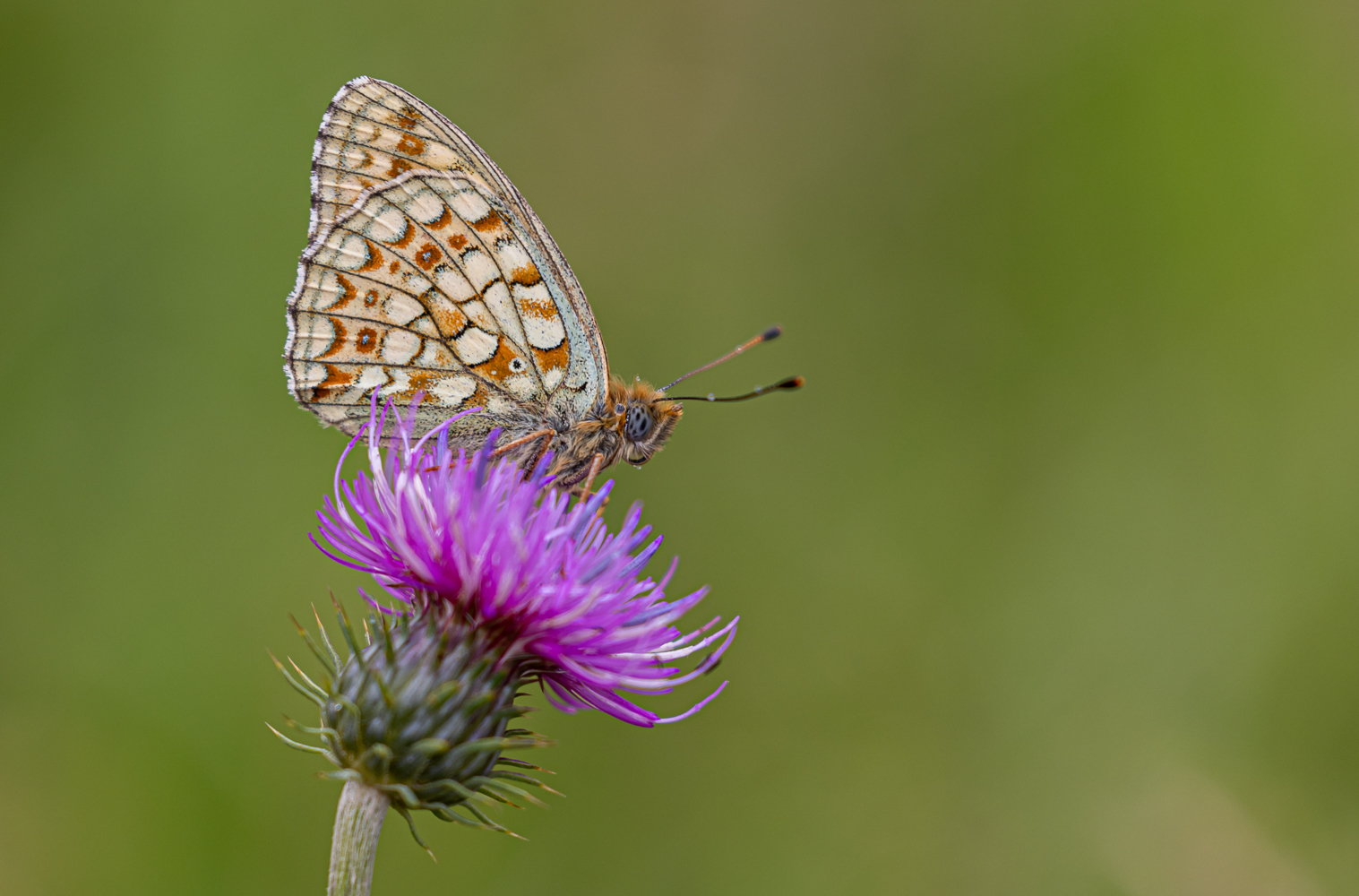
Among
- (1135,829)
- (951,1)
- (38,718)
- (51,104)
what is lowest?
(1135,829)

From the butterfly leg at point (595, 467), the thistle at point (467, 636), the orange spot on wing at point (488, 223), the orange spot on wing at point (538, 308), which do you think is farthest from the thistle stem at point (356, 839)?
the orange spot on wing at point (488, 223)

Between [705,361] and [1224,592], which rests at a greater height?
[705,361]

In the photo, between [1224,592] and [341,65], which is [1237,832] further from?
[341,65]

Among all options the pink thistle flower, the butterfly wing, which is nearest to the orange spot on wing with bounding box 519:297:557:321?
the butterfly wing

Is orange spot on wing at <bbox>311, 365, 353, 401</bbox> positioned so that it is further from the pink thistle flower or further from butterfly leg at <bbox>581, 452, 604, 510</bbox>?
butterfly leg at <bbox>581, 452, 604, 510</bbox>

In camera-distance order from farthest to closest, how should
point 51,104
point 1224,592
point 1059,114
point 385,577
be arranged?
1. point 1059,114
2. point 1224,592
3. point 51,104
4. point 385,577

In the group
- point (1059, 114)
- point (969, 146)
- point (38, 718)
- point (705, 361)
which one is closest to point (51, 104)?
point (38, 718)
